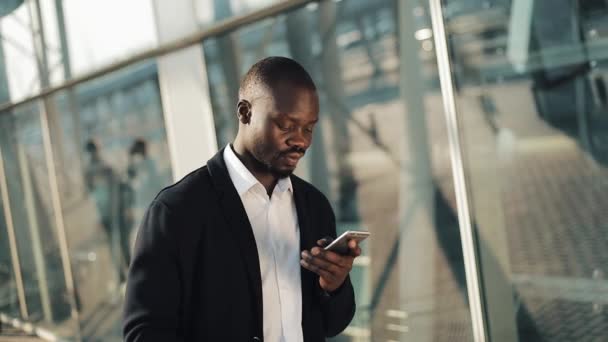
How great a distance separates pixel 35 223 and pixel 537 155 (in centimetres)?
698

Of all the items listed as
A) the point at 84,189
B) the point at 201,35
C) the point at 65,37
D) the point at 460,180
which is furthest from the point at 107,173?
the point at 460,180

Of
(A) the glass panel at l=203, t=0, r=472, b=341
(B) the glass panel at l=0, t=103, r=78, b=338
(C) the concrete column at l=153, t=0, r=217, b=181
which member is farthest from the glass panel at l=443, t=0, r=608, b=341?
(B) the glass panel at l=0, t=103, r=78, b=338

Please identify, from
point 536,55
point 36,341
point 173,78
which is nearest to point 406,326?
point 536,55

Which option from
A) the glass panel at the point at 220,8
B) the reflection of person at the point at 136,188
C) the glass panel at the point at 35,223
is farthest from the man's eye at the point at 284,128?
the glass panel at the point at 35,223

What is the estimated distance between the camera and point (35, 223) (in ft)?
26.8

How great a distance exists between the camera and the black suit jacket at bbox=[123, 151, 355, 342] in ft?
5.52

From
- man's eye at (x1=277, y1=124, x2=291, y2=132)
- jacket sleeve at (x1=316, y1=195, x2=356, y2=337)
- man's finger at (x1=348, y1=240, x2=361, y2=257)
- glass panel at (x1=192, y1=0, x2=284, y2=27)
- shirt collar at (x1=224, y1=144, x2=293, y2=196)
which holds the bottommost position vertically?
jacket sleeve at (x1=316, y1=195, x2=356, y2=337)

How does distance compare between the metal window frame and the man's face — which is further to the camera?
the metal window frame

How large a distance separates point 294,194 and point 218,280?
1.33ft

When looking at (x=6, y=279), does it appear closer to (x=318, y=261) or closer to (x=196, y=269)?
(x=196, y=269)

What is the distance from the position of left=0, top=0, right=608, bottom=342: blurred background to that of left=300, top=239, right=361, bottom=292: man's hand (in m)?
1.62

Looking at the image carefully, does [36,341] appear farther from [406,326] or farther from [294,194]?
[294,194]

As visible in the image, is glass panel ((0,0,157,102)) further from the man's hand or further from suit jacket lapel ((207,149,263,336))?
the man's hand

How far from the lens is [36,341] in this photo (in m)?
7.96
